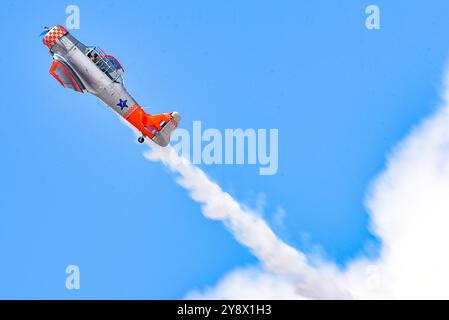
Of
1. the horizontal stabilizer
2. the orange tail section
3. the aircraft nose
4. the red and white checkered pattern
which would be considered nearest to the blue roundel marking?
the orange tail section

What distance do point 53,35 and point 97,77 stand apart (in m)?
4.98

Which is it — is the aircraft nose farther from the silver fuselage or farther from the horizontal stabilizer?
the silver fuselage

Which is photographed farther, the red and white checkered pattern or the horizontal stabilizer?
the horizontal stabilizer

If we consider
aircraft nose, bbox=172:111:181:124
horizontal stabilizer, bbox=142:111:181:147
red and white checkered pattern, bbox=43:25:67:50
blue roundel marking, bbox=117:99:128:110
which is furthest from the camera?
aircraft nose, bbox=172:111:181:124

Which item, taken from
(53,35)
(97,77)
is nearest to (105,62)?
(97,77)

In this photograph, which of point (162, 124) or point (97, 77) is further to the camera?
point (162, 124)

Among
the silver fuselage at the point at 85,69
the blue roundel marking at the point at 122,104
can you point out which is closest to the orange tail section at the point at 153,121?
the blue roundel marking at the point at 122,104

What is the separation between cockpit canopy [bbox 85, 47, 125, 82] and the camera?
253ft

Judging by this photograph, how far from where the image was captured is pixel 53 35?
252 feet

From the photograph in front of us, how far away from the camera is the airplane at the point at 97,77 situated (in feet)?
252

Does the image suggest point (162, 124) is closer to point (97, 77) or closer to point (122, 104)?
point (122, 104)
